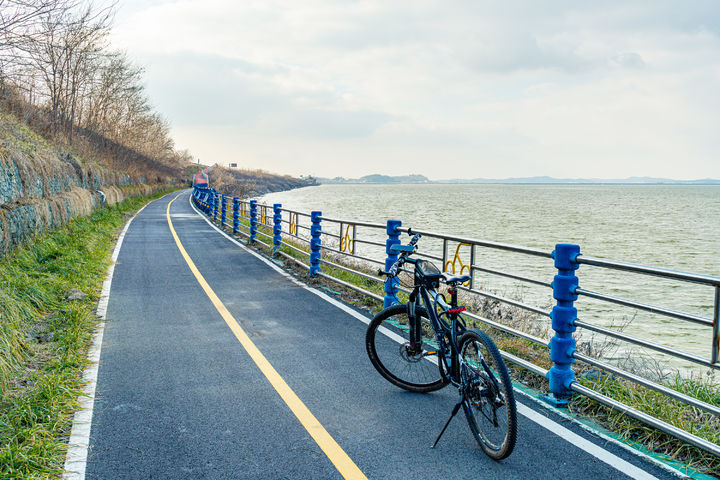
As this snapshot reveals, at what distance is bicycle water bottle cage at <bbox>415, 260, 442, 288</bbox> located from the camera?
4.83m

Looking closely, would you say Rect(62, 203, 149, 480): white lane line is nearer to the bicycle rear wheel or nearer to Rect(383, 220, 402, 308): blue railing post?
the bicycle rear wheel

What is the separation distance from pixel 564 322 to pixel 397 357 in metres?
1.70

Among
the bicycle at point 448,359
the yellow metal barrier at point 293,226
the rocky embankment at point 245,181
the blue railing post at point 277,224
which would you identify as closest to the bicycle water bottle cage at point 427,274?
the bicycle at point 448,359

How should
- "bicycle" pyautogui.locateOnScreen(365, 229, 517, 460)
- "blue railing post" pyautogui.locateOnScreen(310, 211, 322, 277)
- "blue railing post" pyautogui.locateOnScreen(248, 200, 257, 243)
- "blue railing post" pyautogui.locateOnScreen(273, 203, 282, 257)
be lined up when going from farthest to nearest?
"blue railing post" pyautogui.locateOnScreen(248, 200, 257, 243)
"blue railing post" pyautogui.locateOnScreen(273, 203, 282, 257)
"blue railing post" pyautogui.locateOnScreen(310, 211, 322, 277)
"bicycle" pyautogui.locateOnScreen(365, 229, 517, 460)

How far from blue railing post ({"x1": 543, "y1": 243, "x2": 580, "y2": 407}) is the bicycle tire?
1099mm

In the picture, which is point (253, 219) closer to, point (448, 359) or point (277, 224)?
point (277, 224)

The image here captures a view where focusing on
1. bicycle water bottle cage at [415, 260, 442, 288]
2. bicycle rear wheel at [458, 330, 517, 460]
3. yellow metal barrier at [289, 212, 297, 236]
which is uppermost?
bicycle water bottle cage at [415, 260, 442, 288]

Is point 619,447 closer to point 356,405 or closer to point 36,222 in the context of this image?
point 356,405

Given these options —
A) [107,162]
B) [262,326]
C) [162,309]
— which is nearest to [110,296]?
[162,309]

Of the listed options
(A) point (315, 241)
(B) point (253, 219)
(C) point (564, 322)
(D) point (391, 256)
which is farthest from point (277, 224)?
(C) point (564, 322)

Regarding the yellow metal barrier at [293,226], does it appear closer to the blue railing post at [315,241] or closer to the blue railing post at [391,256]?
the blue railing post at [315,241]

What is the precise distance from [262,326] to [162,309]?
2.08 metres

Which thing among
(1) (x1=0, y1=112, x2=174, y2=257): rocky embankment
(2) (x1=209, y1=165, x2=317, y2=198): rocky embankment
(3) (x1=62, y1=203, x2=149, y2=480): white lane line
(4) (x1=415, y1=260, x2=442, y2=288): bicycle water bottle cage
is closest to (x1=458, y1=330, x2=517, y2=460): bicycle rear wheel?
(4) (x1=415, y1=260, x2=442, y2=288): bicycle water bottle cage

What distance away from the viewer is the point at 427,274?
486 centimetres
